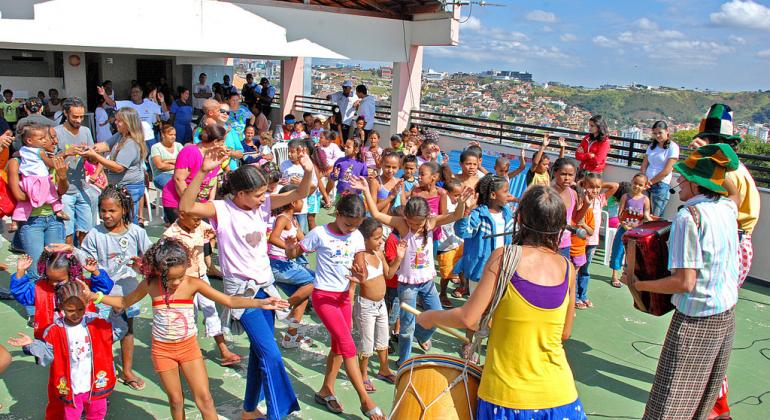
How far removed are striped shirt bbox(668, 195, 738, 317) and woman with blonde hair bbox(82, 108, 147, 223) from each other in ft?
16.3

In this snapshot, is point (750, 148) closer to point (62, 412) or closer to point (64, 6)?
point (64, 6)

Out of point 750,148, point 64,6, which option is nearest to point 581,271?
point 64,6

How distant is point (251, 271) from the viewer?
381 cm

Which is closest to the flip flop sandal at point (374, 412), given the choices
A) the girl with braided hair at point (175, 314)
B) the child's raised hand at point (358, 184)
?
the girl with braided hair at point (175, 314)

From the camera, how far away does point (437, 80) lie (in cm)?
1983

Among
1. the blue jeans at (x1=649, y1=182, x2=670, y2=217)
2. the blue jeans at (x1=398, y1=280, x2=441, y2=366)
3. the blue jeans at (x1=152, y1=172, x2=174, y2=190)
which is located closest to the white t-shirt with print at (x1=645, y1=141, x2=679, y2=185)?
the blue jeans at (x1=649, y1=182, x2=670, y2=217)

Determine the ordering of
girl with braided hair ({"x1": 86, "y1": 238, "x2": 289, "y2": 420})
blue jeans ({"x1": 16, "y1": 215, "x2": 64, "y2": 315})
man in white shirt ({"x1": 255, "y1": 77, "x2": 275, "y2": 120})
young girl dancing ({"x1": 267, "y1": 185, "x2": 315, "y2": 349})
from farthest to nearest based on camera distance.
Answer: man in white shirt ({"x1": 255, "y1": 77, "x2": 275, "y2": 120})
blue jeans ({"x1": 16, "y1": 215, "x2": 64, "y2": 315})
young girl dancing ({"x1": 267, "y1": 185, "x2": 315, "y2": 349})
girl with braided hair ({"x1": 86, "y1": 238, "x2": 289, "y2": 420})

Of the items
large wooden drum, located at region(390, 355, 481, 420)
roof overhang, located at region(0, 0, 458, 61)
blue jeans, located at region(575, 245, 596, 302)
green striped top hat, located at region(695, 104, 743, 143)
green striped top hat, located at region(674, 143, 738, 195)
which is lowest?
blue jeans, located at region(575, 245, 596, 302)

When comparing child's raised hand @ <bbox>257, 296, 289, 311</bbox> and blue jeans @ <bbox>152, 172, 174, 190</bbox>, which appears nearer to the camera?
child's raised hand @ <bbox>257, 296, 289, 311</bbox>

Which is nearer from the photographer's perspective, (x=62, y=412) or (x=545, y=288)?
(x=545, y=288)

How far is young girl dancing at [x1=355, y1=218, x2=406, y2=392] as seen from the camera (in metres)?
4.27

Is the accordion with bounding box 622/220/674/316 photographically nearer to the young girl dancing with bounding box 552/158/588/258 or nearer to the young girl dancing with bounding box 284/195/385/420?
the young girl dancing with bounding box 284/195/385/420

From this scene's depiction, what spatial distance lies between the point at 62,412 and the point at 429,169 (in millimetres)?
3501

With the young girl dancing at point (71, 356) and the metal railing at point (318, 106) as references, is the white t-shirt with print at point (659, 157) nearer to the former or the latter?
the young girl dancing at point (71, 356)
